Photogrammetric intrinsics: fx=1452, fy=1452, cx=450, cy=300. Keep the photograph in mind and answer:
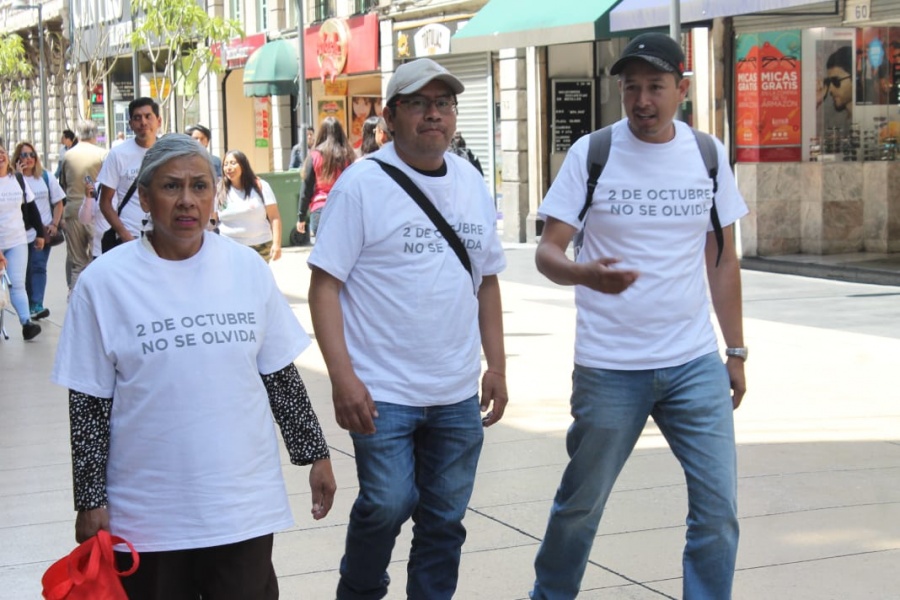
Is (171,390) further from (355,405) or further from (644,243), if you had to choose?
(644,243)

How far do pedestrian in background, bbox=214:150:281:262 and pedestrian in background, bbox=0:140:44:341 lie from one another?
2825 millimetres

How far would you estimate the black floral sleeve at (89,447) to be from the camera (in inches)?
133

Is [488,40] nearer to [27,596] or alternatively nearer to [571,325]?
[571,325]

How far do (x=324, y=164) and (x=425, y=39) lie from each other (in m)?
11.6

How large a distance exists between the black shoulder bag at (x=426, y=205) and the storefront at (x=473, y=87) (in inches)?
747

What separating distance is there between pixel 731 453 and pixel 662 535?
1.55 metres

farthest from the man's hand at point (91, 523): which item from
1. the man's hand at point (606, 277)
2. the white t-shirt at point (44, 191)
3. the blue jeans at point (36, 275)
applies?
the white t-shirt at point (44, 191)

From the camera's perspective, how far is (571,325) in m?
12.4

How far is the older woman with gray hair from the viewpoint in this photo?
339cm

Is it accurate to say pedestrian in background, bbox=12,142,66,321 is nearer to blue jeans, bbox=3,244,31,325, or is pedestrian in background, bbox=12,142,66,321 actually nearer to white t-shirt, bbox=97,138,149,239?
blue jeans, bbox=3,244,31,325

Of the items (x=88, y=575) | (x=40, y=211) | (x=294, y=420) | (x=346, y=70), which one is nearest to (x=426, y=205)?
(x=294, y=420)

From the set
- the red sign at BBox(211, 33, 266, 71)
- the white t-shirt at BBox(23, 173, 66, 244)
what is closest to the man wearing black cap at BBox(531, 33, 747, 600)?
the white t-shirt at BBox(23, 173, 66, 244)

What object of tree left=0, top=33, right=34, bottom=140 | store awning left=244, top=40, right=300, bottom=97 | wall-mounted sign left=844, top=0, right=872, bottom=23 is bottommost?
wall-mounted sign left=844, top=0, right=872, bottom=23

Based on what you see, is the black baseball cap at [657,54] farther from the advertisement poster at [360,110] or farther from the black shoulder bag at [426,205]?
the advertisement poster at [360,110]
